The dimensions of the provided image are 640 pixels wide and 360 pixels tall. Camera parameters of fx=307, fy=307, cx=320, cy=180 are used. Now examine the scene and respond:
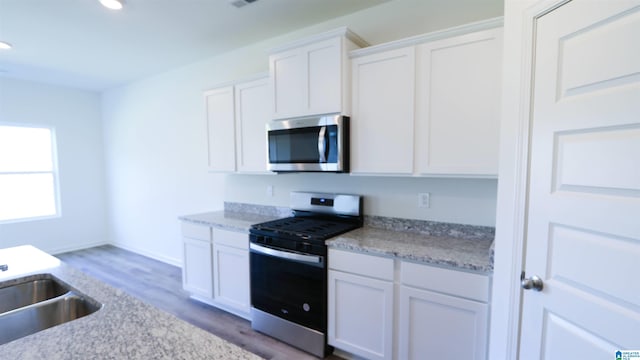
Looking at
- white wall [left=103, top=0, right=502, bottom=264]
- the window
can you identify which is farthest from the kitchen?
the window

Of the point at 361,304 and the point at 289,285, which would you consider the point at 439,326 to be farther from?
the point at 289,285

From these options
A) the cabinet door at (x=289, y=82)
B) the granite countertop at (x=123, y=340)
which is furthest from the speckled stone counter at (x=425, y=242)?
the granite countertop at (x=123, y=340)

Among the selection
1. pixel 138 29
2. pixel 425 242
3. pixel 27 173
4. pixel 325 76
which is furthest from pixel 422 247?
pixel 27 173

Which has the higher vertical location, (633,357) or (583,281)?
(583,281)

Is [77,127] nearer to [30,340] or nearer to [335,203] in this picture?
[335,203]

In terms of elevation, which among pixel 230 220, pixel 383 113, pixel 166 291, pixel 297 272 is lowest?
pixel 166 291

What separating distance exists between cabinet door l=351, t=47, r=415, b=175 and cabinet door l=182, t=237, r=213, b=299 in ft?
5.76

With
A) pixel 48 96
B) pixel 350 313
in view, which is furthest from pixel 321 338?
pixel 48 96

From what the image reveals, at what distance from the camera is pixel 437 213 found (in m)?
2.34

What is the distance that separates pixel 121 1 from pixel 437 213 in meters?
2.94

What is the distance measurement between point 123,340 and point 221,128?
2551 millimetres

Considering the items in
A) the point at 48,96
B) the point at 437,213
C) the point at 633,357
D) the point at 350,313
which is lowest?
the point at 350,313

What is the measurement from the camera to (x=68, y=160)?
5125mm

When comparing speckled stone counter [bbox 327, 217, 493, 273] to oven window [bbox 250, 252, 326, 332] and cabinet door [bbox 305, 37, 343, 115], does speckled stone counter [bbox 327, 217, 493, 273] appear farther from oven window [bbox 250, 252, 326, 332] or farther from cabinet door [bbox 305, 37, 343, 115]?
cabinet door [bbox 305, 37, 343, 115]
